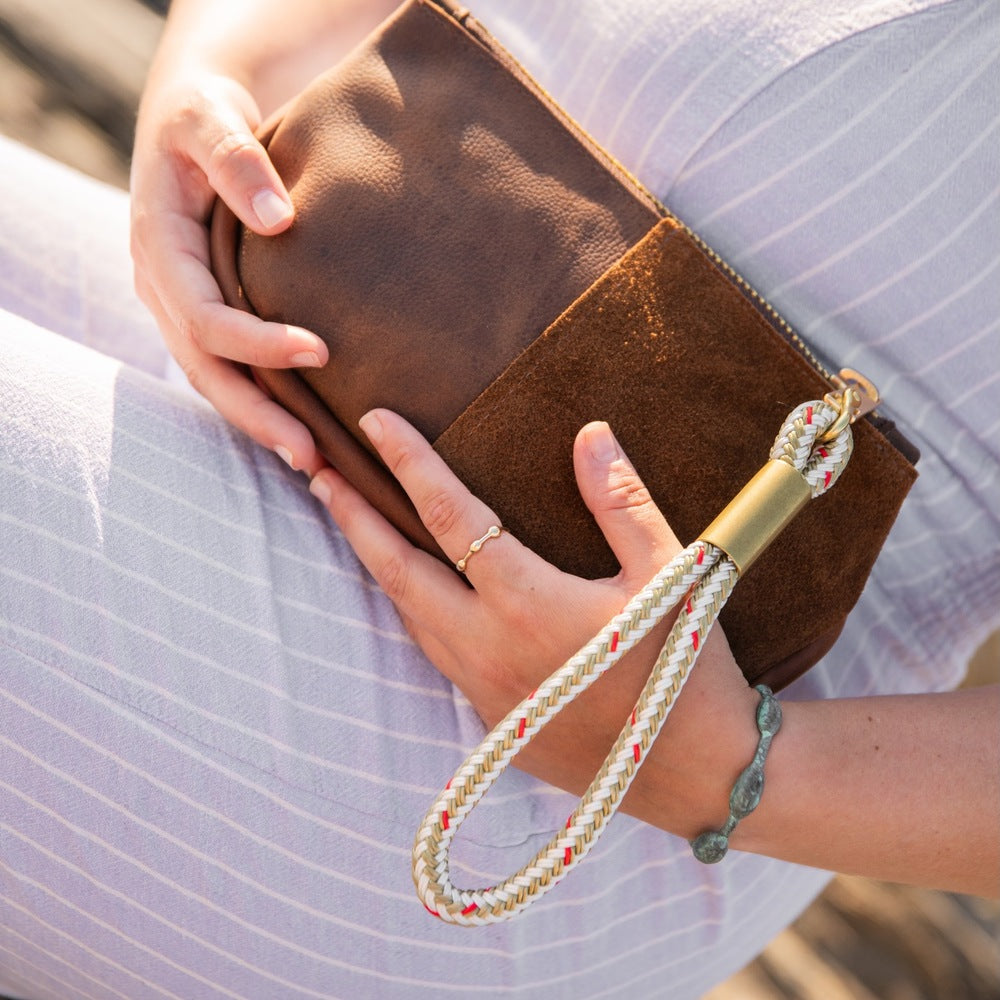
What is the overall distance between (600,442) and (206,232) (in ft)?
1.39

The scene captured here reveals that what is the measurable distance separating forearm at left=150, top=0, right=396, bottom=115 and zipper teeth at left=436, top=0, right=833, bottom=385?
217 millimetres

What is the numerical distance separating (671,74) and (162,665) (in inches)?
24.4

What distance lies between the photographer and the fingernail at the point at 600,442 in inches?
29.2

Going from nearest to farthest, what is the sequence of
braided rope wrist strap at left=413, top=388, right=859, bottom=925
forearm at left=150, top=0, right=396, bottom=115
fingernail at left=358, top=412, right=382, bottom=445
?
braided rope wrist strap at left=413, top=388, right=859, bottom=925
fingernail at left=358, top=412, right=382, bottom=445
forearm at left=150, top=0, right=396, bottom=115

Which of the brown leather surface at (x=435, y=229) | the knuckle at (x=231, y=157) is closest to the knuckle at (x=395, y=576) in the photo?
the brown leather surface at (x=435, y=229)

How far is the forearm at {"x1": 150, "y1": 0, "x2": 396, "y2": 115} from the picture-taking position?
93 cm

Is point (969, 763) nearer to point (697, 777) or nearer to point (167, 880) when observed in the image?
A: point (697, 777)

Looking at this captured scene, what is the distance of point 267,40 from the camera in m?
0.95

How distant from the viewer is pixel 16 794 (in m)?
0.73

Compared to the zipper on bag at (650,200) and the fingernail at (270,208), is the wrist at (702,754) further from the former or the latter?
the fingernail at (270,208)

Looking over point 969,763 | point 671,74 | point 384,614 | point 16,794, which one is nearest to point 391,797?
point 384,614

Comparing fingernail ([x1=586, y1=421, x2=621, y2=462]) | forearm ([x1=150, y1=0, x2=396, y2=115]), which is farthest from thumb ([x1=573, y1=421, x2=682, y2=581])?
forearm ([x1=150, y1=0, x2=396, y2=115])

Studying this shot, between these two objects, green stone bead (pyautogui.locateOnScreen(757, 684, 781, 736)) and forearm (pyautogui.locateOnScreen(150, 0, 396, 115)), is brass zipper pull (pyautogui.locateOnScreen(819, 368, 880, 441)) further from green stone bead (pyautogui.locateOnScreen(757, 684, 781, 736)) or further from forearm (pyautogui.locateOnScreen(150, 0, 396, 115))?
forearm (pyautogui.locateOnScreen(150, 0, 396, 115))

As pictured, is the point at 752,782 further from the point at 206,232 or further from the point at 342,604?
the point at 206,232
